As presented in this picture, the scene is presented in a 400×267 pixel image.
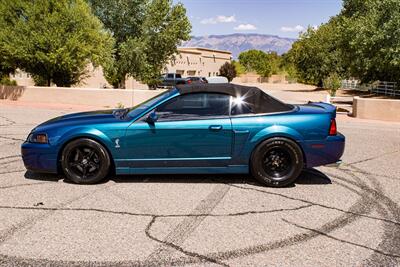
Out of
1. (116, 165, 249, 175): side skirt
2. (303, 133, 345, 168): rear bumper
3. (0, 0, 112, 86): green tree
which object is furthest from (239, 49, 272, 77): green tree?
(116, 165, 249, 175): side skirt

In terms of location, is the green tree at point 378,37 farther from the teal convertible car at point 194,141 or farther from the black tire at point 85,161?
the black tire at point 85,161

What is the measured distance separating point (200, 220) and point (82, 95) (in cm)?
1536

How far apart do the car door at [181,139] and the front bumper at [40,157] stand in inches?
43.4

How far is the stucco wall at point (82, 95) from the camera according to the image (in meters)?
17.8

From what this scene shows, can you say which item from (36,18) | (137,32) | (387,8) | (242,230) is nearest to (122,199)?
(242,230)

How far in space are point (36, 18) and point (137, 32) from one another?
903cm

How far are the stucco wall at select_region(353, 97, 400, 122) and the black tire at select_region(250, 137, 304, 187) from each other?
11.1 m

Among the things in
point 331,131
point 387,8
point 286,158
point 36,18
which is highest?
point 387,8

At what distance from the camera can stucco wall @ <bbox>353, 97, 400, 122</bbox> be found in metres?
15.0

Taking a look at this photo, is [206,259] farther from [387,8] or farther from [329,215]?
[387,8]

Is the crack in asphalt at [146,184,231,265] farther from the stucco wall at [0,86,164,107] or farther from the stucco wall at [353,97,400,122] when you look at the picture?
the stucco wall at [0,86,164,107]

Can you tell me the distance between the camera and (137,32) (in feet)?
88.3

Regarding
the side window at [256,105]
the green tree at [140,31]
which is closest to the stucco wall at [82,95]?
the green tree at [140,31]

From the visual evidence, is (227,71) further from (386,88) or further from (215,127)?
(215,127)
